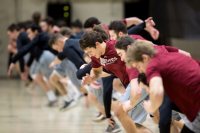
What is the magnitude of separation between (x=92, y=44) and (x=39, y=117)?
4652 millimetres

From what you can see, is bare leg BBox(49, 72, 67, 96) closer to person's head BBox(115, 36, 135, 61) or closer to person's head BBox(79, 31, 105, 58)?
person's head BBox(79, 31, 105, 58)

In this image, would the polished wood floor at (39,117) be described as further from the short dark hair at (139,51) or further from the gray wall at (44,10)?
the gray wall at (44,10)

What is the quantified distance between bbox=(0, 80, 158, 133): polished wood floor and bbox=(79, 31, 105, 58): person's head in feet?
7.86

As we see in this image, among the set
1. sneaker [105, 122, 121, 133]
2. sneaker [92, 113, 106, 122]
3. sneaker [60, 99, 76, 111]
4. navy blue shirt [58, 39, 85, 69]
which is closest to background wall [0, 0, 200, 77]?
sneaker [60, 99, 76, 111]

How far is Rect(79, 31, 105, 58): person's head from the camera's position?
18.5ft

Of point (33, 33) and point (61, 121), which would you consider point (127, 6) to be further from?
point (61, 121)

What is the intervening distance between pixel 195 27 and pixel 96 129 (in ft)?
26.6

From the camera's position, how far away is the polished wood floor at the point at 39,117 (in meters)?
8.55

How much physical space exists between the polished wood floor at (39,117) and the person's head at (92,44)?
240cm

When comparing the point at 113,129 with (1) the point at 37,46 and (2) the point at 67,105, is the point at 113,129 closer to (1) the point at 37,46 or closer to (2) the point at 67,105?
(2) the point at 67,105

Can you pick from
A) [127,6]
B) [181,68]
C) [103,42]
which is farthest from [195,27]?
[181,68]

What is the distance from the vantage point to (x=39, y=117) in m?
10.1

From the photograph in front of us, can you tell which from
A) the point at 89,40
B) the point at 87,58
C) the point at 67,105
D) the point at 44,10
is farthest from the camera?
the point at 44,10

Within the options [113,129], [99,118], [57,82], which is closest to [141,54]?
[113,129]
